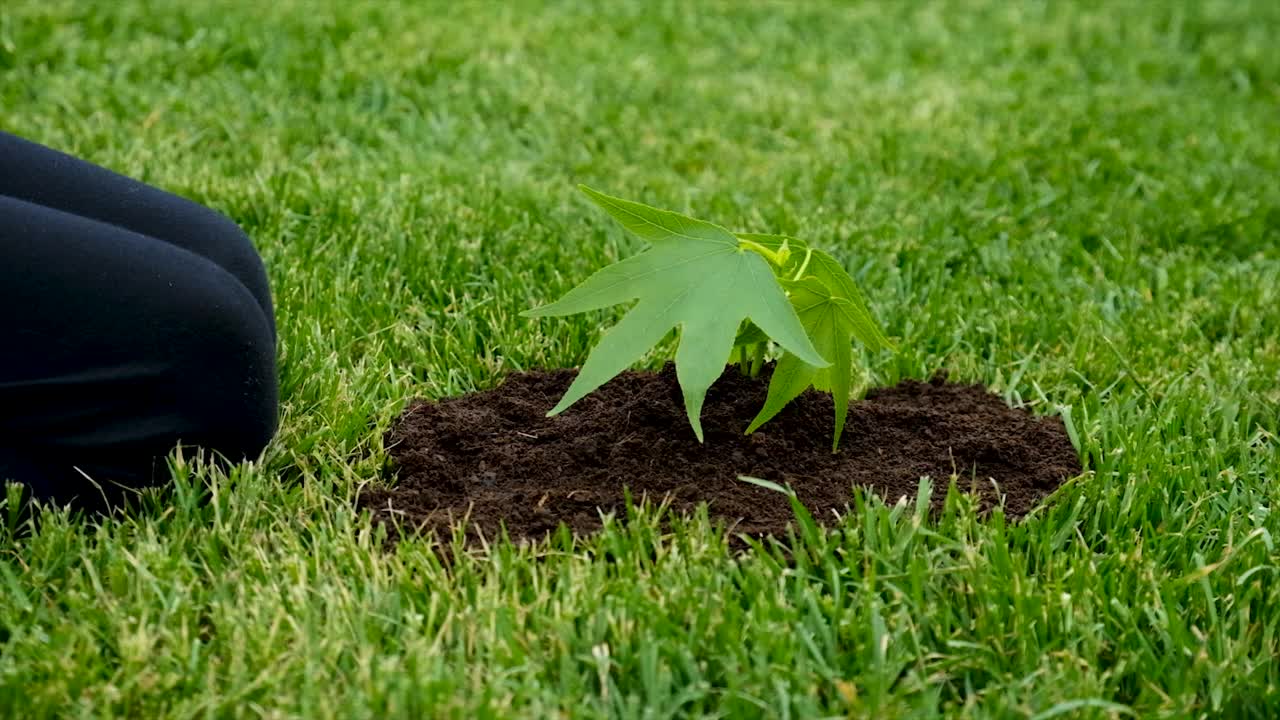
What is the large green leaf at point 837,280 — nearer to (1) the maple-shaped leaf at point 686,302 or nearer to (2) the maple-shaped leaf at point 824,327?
(2) the maple-shaped leaf at point 824,327

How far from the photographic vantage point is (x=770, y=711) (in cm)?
203

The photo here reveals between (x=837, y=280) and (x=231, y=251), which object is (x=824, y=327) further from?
(x=231, y=251)

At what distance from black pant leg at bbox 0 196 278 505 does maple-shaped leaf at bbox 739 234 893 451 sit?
1011 mm

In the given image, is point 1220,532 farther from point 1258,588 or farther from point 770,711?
point 770,711

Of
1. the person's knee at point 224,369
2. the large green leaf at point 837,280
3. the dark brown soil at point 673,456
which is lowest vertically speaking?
the dark brown soil at point 673,456

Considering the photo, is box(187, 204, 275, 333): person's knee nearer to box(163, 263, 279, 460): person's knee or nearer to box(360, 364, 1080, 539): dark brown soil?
box(163, 263, 279, 460): person's knee

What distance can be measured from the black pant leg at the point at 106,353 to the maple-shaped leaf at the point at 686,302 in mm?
632

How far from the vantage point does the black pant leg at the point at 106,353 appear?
2.39m

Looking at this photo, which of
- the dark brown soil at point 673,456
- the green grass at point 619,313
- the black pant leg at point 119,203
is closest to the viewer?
the green grass at point 619,313

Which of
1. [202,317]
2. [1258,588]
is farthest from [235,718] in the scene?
[1258,588]

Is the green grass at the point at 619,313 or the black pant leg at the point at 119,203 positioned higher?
the black pant leg at the point at 119,203

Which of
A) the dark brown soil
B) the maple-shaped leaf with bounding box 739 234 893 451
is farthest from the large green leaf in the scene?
the dark brown soil

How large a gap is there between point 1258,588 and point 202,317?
1.96 meters

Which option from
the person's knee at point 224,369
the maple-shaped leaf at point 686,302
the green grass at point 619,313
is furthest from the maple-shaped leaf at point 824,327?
the person's knee at point 224,369
